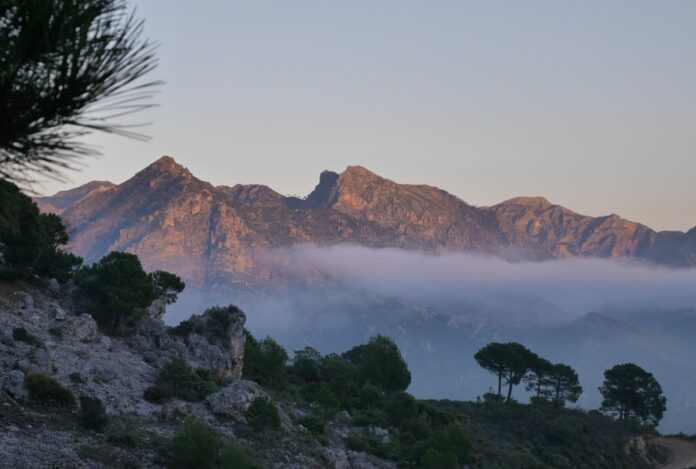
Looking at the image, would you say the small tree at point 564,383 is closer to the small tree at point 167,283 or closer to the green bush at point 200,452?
the small tree at point 167,283

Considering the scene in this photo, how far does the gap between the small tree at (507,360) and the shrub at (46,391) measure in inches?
3232

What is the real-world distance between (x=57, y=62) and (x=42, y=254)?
59801 millimetres

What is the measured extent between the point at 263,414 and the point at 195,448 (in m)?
11.0

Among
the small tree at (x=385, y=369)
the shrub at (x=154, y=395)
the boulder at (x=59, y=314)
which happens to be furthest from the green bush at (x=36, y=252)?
the small tree at (x=385, y=369)

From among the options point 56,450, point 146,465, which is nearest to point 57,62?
point 56,450

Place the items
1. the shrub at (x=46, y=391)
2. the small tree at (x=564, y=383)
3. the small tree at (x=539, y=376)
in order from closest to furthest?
the shrub at (x=46, y=391) < the small tree at (x=539, y=376) < the small tree at (x=564, y=383)

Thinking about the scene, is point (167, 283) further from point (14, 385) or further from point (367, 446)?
point (14, 385)

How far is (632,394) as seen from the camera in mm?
111375

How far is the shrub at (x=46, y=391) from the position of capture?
132 feet

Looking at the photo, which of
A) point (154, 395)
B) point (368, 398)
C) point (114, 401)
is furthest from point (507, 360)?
point (114, 401)

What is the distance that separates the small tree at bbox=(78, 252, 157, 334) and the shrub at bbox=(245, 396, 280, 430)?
17.0 metres

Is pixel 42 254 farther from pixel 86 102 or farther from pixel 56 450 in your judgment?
pixel 86 102

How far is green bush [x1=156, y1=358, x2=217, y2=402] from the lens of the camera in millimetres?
50844

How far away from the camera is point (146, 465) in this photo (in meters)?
38.4
